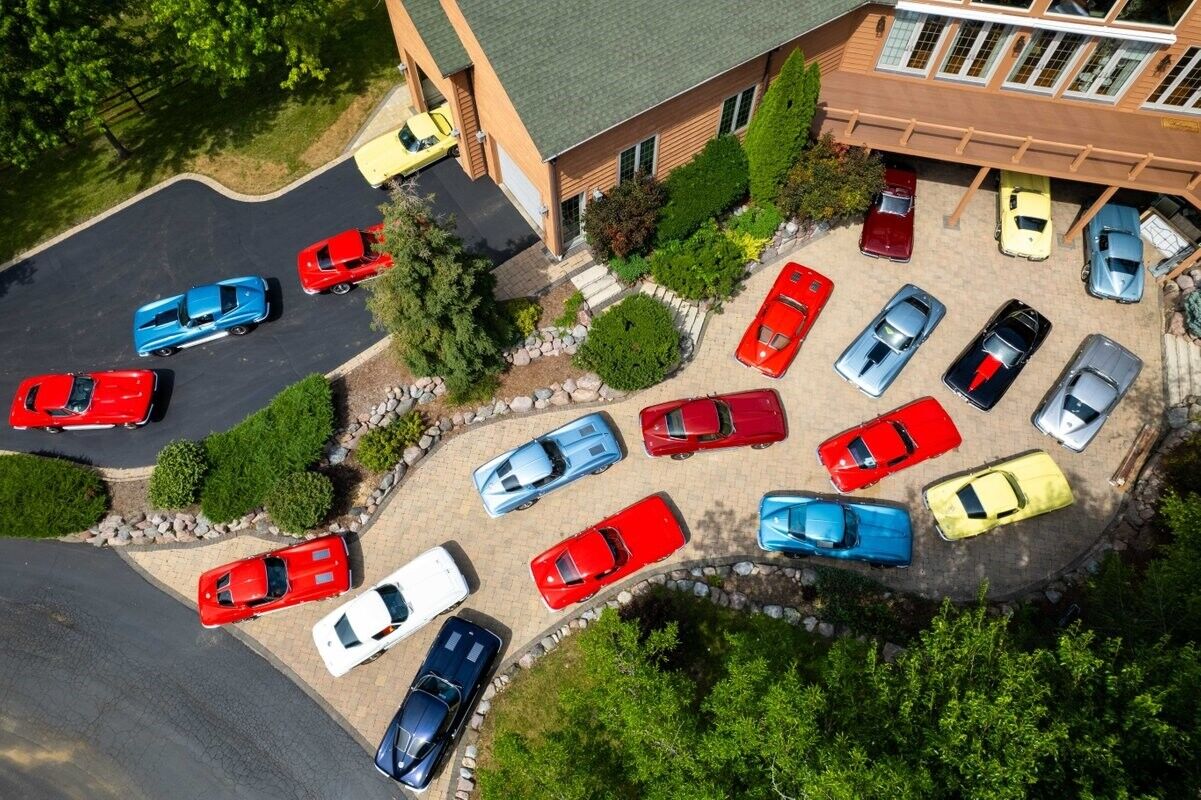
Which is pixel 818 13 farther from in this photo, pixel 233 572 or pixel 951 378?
pixel 233 572

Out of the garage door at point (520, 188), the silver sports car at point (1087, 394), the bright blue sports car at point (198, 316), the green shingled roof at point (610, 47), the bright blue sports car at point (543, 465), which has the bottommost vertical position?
the silver sports car at point (1087, 394)

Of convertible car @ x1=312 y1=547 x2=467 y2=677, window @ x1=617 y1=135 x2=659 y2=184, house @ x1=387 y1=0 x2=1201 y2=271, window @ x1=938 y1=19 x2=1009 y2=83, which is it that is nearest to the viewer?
convertible car @ x1=312 y1=547 x2=467 y2=677

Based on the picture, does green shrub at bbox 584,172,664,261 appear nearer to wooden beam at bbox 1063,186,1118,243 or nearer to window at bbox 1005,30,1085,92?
window at bbox 1005,30,1085,92

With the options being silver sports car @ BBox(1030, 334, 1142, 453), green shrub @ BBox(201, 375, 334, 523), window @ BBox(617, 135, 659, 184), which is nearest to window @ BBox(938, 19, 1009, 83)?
silver sports car @ BBox(1030, 334, 1142, 453)

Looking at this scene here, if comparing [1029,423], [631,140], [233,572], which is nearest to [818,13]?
[631,140]

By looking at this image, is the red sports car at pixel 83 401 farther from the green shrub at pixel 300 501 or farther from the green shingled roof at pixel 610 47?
the green shingled roof at pixel 610 47

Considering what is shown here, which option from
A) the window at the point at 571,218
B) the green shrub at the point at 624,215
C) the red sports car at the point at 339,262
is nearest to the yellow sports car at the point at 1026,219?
the green shrub at the point at 624,215

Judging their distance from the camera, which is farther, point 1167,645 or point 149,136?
point 149,136
